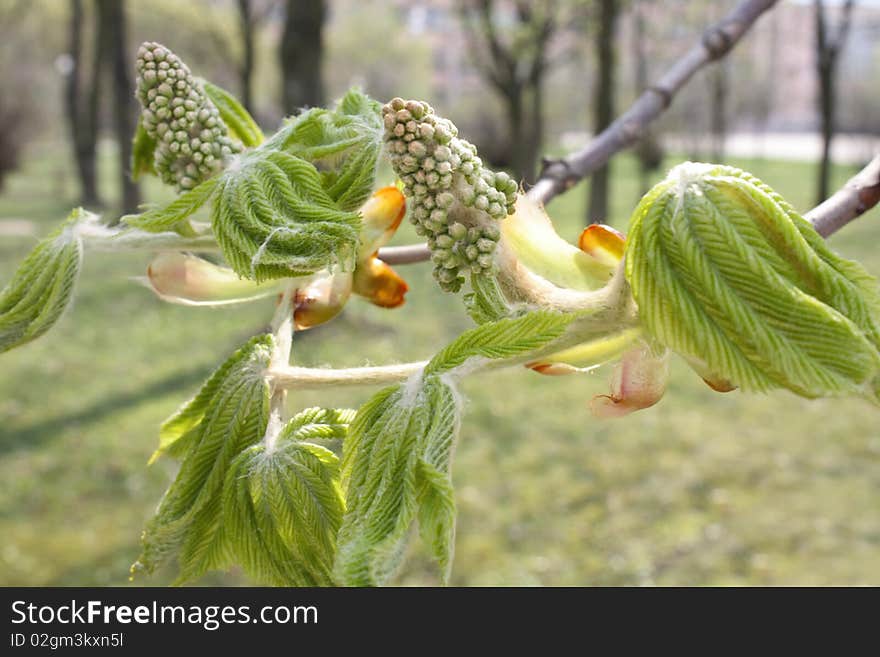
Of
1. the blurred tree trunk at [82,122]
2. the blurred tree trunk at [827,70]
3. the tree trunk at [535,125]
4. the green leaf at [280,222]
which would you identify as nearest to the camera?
the green leaf at [280,222]

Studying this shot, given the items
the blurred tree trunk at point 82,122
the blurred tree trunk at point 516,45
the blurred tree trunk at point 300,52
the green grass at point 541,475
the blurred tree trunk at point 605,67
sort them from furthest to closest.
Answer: the blurred tree trunk at point 82,122 < the blurred tree trunk at point 516,45 < the blurred tree trunk at point 605,67 < the blurred tree trunk at point 300,52 < the green grass at point 541,475

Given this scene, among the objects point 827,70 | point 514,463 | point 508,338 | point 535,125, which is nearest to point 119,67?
point 535,125

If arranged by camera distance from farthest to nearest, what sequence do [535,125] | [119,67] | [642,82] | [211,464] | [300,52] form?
[642,82] < [535,125] < [119,67] < [300,52] < [211,464]

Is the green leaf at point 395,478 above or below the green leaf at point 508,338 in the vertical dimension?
below

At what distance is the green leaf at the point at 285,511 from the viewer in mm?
740

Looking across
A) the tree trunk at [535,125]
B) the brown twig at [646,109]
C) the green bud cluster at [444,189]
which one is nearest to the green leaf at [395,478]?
the green bud cluster at [444,189]

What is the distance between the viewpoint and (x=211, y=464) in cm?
80

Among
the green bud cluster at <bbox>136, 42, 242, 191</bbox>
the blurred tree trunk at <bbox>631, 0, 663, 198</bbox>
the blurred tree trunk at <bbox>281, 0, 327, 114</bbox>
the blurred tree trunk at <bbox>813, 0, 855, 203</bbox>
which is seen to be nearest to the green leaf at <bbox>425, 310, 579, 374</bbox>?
the green bud cluster at <bbox>136, 42, 242, 191</bbox>

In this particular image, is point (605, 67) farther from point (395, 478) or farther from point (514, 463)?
point (395, 478)

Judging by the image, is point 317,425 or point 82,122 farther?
point 82,122

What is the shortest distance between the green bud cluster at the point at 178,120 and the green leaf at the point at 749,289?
16.9 inches

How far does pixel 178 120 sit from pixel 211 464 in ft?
1.09

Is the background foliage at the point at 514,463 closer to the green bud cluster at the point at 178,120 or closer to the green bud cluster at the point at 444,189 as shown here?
the green bud cluster at the point at 178,120

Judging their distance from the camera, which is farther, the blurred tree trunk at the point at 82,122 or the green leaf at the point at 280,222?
the blurred tree trunk at the point at 82,122
